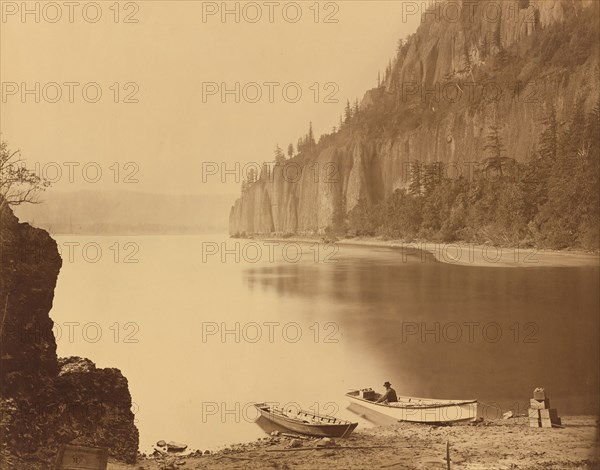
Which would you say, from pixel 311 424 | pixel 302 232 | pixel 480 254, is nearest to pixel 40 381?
pixel 311 424

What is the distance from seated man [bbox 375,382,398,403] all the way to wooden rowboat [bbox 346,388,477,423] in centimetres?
3

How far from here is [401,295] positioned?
492 centimetres

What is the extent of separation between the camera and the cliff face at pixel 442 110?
4.87m

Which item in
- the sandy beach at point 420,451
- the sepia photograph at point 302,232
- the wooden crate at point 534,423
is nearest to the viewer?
the sandy beach at point 420,451

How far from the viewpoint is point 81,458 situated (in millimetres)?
4258

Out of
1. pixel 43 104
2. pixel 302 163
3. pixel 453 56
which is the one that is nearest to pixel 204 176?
pixel 302 163

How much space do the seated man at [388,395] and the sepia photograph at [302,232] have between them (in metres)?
0.02

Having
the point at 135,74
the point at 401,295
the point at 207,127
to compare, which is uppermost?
the point at 135,74

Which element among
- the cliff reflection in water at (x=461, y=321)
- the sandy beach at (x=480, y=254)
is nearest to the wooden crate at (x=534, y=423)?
the cliff reflection in water at (x=461, y=321)

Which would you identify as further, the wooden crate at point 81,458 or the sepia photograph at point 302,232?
the sepia photograph at point 302,232

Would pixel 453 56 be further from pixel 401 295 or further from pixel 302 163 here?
pixel 401 295

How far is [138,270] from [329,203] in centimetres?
143

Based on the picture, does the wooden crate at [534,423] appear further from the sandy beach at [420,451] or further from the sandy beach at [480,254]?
the sandy beach at [480,254]

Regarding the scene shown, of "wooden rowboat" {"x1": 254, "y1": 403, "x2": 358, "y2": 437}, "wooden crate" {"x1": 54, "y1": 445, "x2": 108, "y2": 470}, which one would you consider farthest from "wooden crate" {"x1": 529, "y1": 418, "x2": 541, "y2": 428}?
"wooden crate" {"x1": 54, "y1": 445, "x2": 108, "y2": 470}
